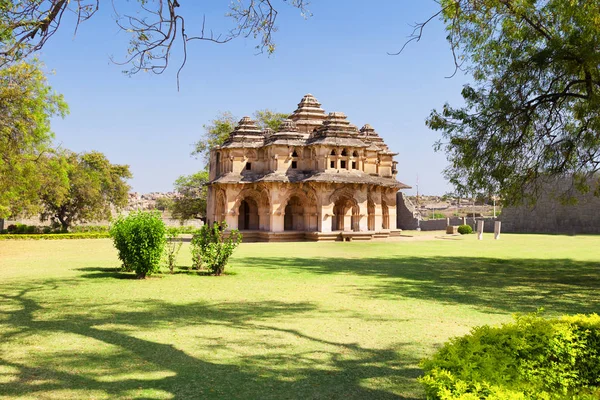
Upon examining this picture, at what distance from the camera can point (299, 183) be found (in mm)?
28656

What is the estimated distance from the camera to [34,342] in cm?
564

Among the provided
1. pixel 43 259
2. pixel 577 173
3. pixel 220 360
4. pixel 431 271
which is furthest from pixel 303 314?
pixel 43 259

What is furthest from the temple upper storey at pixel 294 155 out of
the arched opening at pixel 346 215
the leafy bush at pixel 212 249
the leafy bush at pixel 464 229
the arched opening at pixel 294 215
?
the leafy bush at pixel 212 249

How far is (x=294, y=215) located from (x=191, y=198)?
15013 millimetres

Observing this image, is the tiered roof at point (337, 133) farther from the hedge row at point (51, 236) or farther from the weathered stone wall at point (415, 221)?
the weathered stone wall at point (415, 221)

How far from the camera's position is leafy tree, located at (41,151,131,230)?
37125 mm

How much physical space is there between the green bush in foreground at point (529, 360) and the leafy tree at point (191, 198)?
38619 mm

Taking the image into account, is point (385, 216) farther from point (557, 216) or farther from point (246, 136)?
point (557, 216)

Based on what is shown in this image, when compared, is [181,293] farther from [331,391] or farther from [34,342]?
[331,391]

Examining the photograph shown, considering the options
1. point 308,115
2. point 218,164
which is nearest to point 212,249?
point 218,164

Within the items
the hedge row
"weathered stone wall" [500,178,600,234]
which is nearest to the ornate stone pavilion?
the hedge row

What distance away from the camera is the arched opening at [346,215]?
29000 mm

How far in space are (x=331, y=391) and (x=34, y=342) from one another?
147 inches

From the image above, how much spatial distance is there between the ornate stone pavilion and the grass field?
49.1ft
